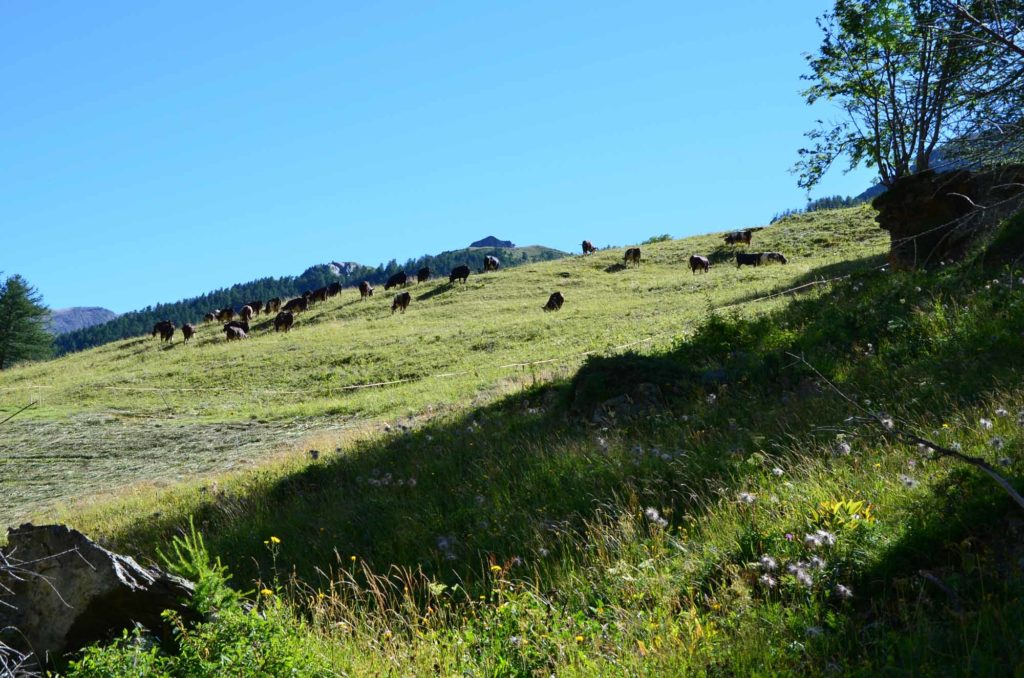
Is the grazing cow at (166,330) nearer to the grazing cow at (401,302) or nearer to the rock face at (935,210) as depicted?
the grazing cow at (401,302)

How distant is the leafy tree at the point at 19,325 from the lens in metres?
79.9

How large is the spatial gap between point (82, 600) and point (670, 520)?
4.45m

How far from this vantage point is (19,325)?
8081 centimetres

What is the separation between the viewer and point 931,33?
6180 mm

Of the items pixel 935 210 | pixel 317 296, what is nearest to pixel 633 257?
pixel 317 296

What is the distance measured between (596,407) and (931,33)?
6470 mm

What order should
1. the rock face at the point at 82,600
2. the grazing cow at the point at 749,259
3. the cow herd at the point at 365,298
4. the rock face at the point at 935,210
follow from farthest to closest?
1. the cow herd at the point at 365,298
2. the grazing cow at the point at 749,259
3. the rock face at the point at 935,210
4. the rock face at the point at 82,600

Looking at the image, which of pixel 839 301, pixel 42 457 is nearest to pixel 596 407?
pixel 839 301

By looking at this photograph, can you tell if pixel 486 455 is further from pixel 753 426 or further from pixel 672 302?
pixel 672 302

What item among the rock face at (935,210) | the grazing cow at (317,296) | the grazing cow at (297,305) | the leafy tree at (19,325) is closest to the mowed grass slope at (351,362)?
the grazing cow at (317,296)

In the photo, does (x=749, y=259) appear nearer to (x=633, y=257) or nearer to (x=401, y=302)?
(x=633, y=257)

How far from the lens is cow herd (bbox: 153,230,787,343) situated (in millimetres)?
46188

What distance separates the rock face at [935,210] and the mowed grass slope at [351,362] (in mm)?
3718

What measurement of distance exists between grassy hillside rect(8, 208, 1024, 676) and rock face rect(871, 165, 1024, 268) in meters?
2.48
